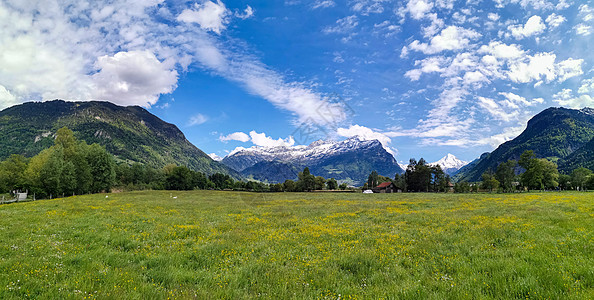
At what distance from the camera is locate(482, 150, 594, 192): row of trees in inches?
3494

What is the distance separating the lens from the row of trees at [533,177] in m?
88.8

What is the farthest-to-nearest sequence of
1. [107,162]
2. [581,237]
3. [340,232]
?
[107,162], [340,232], [581,237]

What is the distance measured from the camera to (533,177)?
8775 centimetres

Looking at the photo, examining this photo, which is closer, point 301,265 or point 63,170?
point 301,265

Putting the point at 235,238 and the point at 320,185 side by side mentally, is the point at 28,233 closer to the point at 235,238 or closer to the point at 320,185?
the point at 235,238

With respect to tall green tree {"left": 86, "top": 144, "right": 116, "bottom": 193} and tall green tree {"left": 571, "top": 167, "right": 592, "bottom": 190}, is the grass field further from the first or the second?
tall green tree {"left": 571, "top": 167, "right": 592, "bottom": 190}

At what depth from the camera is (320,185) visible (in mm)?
150875

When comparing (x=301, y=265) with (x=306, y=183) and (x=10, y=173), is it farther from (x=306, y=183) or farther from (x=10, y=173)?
(x=306, y=183)

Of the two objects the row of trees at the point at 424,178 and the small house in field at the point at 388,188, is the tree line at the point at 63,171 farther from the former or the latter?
the row of trees at the point at 424,178

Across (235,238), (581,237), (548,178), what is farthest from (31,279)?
(548,178)

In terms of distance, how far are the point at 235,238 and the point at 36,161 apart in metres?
95.4

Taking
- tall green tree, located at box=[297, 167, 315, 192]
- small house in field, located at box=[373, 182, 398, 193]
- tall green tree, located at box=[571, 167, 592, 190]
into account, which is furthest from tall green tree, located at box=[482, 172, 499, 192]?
tall green tree, located at box=[297, 167, 315, 192]

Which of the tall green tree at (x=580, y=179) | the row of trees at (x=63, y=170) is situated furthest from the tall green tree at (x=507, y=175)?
the row of trees at (x=63, y=170)

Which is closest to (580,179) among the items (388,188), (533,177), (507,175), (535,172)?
(507,175)
